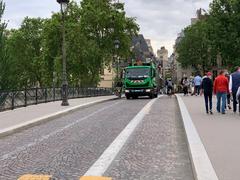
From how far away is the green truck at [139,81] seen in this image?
137 ft

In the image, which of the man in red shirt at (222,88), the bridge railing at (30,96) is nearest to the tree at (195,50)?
the bridge railing at (30,96)

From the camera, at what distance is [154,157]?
10.8 m

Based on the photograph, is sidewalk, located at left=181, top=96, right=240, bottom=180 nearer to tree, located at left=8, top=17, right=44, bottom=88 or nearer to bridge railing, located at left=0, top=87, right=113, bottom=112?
bridge railing, located at left=0, top=87, right=113, bottom=112

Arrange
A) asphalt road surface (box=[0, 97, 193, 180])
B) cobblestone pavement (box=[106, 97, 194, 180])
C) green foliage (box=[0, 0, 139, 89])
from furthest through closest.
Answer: green foliage (box=[0, 0, 139, 89]), asphalt road surface (box=[0, 97, 193, 180]), cobblestone pavement (box=[106, 97, 194, 180])

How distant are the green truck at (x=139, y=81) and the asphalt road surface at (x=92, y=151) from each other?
76.2ft

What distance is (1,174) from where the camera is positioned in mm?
8977

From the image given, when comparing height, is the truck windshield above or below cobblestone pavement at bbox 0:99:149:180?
above

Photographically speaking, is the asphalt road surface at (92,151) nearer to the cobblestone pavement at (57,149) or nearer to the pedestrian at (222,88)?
the cobblestone pavement at (57,149)

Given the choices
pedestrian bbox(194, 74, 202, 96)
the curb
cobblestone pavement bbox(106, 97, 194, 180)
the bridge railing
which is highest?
pedestrian bbox(194, 74, 202, 96)

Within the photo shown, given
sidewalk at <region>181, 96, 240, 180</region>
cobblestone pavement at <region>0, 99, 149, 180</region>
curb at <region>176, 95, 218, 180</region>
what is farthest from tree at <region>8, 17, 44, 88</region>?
curb at <region>176, 95, 218, 180</region>

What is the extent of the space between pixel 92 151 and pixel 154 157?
164cm

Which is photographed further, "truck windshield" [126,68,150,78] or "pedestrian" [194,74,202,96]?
"truck windshield" [126,68,150,78]

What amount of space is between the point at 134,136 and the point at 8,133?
145 inches

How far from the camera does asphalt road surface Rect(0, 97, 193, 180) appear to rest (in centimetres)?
917
